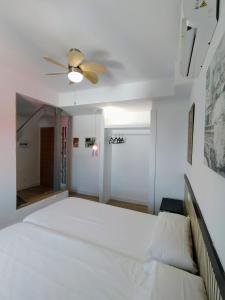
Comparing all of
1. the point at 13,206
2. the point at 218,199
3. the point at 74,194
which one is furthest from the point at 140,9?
the point at 74,194

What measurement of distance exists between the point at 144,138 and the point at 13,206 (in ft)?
9.88

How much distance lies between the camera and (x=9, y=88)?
107 inches

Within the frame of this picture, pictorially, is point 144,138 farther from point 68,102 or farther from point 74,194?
point 74,194

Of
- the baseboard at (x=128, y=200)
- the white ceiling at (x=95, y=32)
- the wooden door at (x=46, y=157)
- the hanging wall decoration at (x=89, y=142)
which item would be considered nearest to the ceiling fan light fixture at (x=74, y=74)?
the white ceiling at (x=95, y=32)

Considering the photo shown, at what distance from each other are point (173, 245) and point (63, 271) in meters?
0.88

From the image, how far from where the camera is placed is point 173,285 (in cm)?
99

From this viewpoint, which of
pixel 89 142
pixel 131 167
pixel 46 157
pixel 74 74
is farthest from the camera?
pixel 46 157

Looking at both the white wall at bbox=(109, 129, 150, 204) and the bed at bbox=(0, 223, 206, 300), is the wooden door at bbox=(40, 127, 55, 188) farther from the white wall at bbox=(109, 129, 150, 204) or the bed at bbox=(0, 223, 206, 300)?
the bed at bbox=(0, 223, 206, 300)

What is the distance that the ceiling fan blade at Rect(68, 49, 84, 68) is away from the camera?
1.82 m

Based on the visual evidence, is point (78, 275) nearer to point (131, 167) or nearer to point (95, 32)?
point (95, 32)

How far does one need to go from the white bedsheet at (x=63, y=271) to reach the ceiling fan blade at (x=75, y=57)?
188cm

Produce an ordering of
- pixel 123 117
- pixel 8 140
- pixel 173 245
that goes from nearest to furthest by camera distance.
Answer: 1. pixel 173 245
2. pixel 8 140
3. pixel 123 117

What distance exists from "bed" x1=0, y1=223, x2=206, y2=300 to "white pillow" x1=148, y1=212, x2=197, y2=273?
0.12m

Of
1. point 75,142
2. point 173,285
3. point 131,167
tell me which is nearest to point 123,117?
point 131,167
